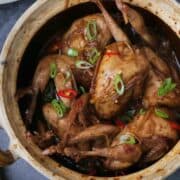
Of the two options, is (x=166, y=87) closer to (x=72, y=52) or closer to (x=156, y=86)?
(x=156, y=86)

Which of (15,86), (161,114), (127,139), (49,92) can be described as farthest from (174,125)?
(15,86)

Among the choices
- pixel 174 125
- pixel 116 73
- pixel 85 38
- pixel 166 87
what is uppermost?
pixel 85 38

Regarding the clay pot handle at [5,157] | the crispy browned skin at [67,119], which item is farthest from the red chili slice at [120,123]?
the clay pot handle at [5,157]

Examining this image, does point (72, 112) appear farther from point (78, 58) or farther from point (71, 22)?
point (71, 22)

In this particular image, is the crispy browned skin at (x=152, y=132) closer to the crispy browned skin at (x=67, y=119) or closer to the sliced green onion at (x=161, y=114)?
the sliced green onion at (x=161, y=114)

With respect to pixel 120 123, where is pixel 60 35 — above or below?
above

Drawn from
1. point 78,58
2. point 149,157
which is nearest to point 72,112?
point 78,58

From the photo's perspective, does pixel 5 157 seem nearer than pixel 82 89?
Yes
